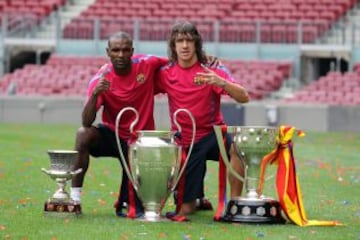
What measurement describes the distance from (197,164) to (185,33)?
39.7 inches

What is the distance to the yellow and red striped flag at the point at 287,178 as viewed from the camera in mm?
9289

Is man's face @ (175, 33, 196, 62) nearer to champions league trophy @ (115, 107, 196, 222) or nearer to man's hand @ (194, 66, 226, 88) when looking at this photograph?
man's hand @ (194, 66, 226, 88)

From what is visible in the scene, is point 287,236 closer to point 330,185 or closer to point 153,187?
point 153,187

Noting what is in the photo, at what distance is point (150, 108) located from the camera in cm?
988

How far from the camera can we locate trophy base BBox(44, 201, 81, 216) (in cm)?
935

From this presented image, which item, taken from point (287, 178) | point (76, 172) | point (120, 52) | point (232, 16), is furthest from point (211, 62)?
point (232, 16)

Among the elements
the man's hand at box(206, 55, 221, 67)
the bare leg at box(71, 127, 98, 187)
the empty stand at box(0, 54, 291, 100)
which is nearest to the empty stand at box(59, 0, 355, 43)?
the empty stand at box(0, 54, 291, 100)

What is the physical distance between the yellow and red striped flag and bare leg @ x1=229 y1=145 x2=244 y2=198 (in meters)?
0.20

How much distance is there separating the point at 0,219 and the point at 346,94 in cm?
2030

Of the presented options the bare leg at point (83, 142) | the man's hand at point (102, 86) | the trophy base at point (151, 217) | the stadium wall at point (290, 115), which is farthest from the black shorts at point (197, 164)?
the stadium wall at point (290, 115)

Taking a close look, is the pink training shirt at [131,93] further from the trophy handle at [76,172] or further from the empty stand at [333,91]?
the empty stand at [333,91]

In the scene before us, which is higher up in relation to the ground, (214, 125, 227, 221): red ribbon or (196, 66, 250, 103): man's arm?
(196, 66, 250, 103): man's arm

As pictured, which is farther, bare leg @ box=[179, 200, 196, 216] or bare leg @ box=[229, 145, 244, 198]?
bare leg @ box=[179, 200, 196, 216]

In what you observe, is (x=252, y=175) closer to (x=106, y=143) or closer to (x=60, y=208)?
(x=106, y=143)
